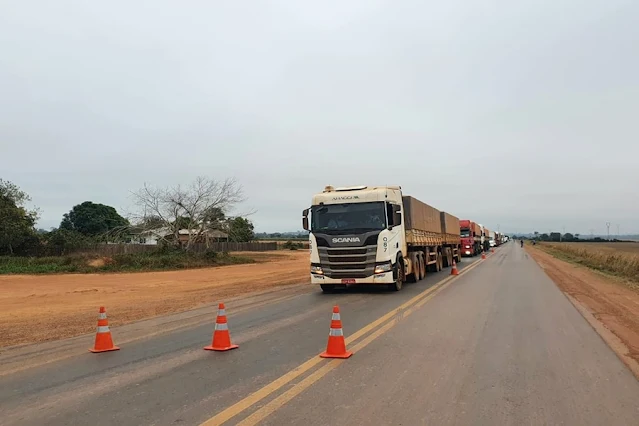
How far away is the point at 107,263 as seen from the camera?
3209cm

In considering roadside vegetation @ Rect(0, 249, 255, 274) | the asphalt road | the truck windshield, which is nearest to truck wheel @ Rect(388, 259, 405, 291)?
the truck windshield

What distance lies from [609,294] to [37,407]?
16.9 meters

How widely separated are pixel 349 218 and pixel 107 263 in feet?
73.9

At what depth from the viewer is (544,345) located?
26.0ft

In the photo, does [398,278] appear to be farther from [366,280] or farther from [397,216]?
[397,216]

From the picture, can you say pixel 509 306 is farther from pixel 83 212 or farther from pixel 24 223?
pixel 83 212

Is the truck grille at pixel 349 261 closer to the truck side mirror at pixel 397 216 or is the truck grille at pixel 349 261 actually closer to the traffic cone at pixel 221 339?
the truck side mirror at pixel 397 216

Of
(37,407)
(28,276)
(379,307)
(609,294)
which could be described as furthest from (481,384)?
(28,276)

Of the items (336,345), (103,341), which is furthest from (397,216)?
(103,341)

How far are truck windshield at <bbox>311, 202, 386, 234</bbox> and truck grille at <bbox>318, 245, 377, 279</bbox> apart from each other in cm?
60

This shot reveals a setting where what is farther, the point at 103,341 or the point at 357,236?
the point at 357,236

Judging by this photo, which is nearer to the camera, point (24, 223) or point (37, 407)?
point (37, 407)

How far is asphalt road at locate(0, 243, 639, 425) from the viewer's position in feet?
15.5

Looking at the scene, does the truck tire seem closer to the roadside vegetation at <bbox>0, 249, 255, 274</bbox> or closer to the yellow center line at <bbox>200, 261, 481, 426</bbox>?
the yellow center line at <bbox>200, 261, 481, 426</bbox>
